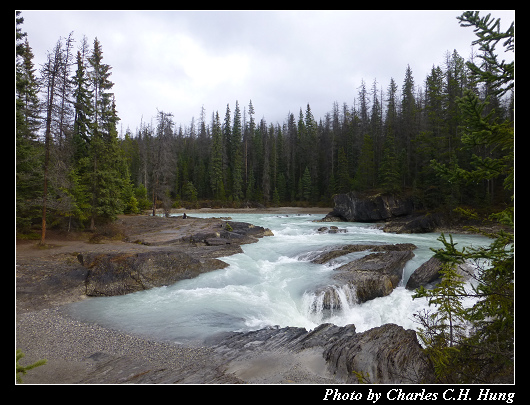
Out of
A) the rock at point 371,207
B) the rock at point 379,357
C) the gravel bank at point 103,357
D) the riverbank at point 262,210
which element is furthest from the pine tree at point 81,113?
the rock at point 371,207

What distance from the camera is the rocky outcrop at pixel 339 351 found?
17.9 feet

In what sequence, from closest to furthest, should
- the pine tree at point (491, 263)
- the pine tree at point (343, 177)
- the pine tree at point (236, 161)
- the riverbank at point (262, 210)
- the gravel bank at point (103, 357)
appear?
the pine tree at point (491, 263)
the gravel bank at point (103, 357)
the pine tree at point (343, 177)
the riverbank at point (262, 210)
the pine tree at point (236, 161)

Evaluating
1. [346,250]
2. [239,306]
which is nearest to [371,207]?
[346,250]

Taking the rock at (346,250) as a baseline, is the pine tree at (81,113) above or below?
above

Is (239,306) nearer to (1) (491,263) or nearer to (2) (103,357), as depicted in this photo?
(2) (103,357)

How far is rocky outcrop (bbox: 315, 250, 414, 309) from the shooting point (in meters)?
10.5

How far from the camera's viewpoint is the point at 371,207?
35688 mm

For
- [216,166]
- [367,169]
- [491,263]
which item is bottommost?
[491,263]

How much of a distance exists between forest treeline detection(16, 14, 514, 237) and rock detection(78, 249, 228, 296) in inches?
202

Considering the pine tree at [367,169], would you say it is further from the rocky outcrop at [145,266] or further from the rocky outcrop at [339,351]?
the rocky outcrop at [339,351]

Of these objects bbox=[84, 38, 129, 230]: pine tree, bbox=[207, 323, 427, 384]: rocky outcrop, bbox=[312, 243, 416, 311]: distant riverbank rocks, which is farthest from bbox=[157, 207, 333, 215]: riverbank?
bbox=[207, 323, 427, 384]: rocky outcrop

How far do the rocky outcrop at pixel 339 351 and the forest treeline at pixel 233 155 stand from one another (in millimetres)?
4031

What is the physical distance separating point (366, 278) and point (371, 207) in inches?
1033
